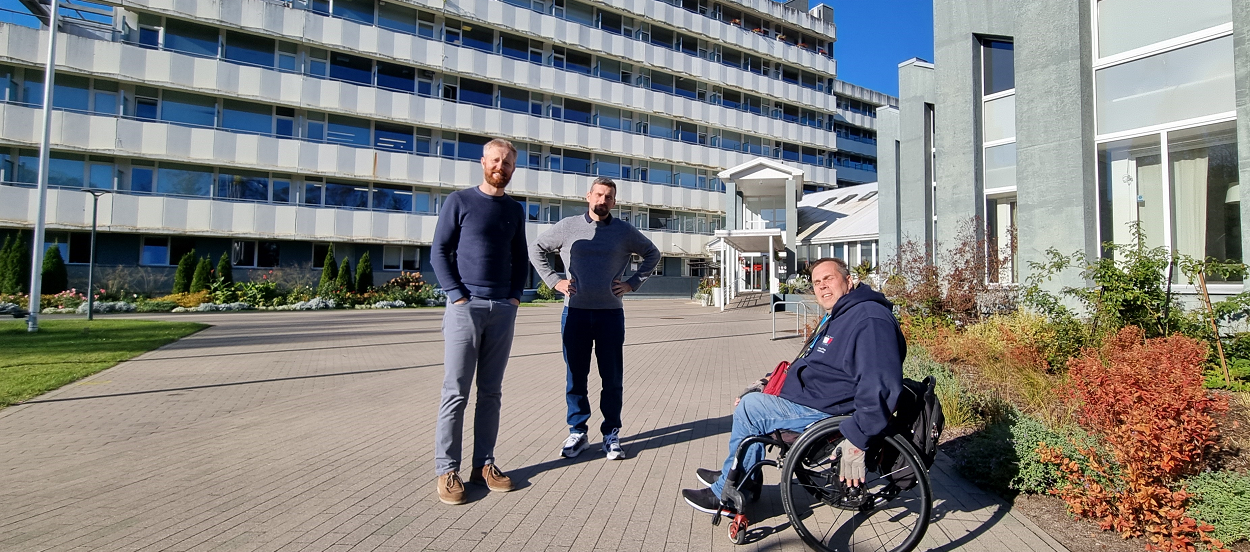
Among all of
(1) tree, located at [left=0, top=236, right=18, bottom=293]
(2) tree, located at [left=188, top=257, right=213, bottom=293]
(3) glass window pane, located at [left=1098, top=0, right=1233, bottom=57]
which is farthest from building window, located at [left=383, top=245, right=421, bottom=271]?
(3) glass window pane, located at [left=1098, top=0, right=1233, bottom=57]

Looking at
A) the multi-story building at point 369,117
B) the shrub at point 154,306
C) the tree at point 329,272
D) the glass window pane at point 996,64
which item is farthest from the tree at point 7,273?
the glass window pane at point 996,64

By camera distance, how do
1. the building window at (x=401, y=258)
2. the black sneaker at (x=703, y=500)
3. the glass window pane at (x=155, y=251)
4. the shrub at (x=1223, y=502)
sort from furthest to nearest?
the building window at (x=401, y=258), the glass window pane at (x=155, y=251), the black sneaker at (x=703, y=500), the shrub at (x=1223, y=502)

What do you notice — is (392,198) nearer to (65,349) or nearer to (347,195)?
(347,195)

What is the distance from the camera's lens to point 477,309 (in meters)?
3.82

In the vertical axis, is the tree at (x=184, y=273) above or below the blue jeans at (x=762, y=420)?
above

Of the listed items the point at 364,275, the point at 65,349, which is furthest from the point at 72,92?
the point at 65,349

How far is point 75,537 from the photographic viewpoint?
123 inches

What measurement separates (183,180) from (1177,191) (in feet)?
101

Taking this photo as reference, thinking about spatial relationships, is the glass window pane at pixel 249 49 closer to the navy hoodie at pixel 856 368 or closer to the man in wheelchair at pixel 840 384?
the man in wheelchair at pixel 840 384

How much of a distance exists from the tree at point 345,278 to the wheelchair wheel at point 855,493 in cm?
2641

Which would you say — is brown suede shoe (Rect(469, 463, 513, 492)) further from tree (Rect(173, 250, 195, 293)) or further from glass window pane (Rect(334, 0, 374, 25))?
glass window pane (Rect(334, 0, 374, 25))

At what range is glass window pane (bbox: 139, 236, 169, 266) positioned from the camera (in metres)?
26.1

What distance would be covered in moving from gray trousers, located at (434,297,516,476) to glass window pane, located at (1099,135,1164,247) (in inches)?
327

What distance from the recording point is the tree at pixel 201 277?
2450 centimetres
